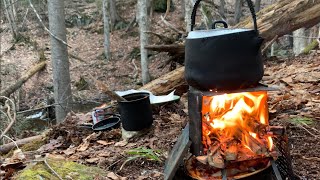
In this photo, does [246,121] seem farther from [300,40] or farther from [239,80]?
[300,40]

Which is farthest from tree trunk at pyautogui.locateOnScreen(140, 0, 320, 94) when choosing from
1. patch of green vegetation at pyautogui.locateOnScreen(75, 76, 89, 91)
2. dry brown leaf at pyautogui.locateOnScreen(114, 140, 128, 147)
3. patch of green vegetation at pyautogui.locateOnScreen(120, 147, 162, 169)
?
patch of green vegetation at pyautogui.locateOnScreen(75, 76, 89, 91)

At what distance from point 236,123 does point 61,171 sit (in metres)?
1.73

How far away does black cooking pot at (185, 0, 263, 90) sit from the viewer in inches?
99.3

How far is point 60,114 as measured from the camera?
8539mm

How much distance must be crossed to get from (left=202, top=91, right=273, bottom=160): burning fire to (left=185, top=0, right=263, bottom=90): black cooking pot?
169mm

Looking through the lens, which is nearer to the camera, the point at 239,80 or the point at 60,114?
the point at 239,80

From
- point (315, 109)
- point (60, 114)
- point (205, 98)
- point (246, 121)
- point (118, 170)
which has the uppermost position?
point (205, 98)

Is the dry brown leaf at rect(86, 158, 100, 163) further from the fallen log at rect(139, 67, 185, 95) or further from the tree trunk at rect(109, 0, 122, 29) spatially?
the tree trunk at rect(109, 0, 122, 29)

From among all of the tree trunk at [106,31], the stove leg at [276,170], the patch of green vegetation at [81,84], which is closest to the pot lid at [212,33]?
the stove leg at [276,170]

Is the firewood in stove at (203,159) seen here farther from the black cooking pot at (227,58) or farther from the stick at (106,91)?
the stick at (106,91)

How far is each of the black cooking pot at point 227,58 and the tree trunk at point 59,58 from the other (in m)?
6.28

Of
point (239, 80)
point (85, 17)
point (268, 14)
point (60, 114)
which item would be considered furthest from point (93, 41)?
point (239, 80)

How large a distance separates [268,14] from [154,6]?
47.4ft

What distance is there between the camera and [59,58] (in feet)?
28.2
